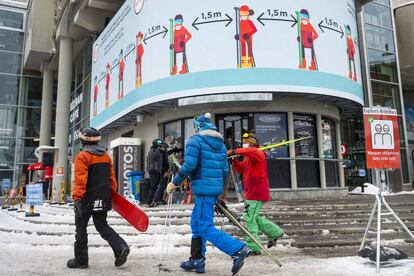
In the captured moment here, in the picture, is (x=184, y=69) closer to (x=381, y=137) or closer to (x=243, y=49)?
(x=243, y=49)

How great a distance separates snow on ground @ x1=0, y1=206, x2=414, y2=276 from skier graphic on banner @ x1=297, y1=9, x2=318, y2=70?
738cm

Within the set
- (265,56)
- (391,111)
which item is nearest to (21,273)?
(391,111)

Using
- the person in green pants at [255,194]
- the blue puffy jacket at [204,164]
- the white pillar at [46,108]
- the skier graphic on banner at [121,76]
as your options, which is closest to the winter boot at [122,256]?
the blue puffy jacket at [204,164]

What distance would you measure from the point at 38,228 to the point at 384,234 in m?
7.33

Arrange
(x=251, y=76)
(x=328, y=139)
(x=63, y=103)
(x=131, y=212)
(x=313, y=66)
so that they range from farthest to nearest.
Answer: (x=63, y=103)
(x=328, y=139)
(x=313, y=66)
(x=251, y=76)
(x=131, y=212)

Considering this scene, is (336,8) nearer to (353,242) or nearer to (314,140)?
(314,140)

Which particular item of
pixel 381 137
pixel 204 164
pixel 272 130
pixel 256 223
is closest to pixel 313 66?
pixel 272 130

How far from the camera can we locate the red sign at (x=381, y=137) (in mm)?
5801

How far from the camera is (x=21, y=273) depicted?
4.43 meters

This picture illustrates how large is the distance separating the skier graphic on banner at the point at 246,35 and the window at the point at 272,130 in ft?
6.13

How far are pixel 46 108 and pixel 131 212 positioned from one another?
89.6ft

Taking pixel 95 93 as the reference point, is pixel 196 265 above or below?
below

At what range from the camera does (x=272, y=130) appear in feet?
41.1

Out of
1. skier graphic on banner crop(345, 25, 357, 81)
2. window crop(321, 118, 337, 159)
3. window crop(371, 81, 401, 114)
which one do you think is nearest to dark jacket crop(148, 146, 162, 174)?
window crop(321, 118, 337, 159)
